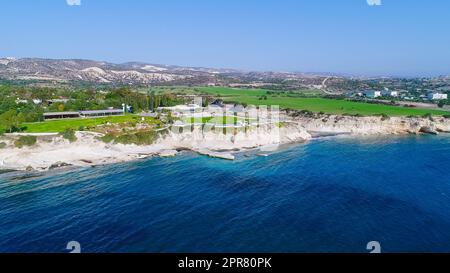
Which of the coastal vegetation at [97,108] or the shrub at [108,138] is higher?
the coastal vegetation at [97,108]

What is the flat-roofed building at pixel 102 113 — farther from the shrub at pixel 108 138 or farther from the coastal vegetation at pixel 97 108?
the shrub at pixel 108 138

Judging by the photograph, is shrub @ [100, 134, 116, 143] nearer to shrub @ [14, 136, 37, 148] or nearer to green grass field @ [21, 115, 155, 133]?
green grass field @ [21, 115, 155, 133]

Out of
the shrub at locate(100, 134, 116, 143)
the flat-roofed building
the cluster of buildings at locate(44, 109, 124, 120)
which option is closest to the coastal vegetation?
the shrub at locate(100, 134, 116, 143)

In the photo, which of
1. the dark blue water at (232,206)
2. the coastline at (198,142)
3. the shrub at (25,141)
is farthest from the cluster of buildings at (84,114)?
the dark blue water at (232,206)

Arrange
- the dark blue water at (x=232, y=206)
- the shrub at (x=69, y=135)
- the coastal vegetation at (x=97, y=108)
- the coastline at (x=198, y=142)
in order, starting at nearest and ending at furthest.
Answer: the dark blue water at (x=232, y=206) < the coastline at (x=198, y=142) < the shrub at (x=69, y=135) < the coastal vegetation at (x=97, y=108)

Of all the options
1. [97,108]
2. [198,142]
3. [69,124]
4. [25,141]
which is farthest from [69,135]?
[97,108]
